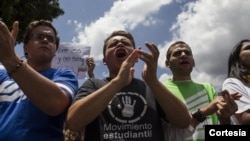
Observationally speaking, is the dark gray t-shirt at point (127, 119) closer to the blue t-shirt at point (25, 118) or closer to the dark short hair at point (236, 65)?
the blue t-shirt at point (25, 118)

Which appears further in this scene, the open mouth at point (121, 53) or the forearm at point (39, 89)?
the open mouth at point (121, 53)

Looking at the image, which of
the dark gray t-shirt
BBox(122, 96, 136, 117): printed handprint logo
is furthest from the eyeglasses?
BBox(122, 96, 136, 117): printed handprint logo

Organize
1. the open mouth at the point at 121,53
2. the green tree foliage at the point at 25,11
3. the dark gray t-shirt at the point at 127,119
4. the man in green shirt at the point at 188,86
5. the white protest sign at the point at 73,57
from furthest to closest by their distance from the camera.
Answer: the green tree foliage at the point at 25,11 < the white protest sign at the point at 73,57 < the man in green shirt at the point at 188,86 < the open mouth at the point at 121,53 < the dark gray t-shirt at the point at 127,119

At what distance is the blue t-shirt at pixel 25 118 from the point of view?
7.23 feet

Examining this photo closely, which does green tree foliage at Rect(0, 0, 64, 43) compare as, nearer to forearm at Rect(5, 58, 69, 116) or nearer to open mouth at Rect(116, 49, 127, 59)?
open mouth at Rect(116, 49, 127, 59)

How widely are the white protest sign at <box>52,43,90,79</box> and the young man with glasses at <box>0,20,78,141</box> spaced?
7.57 ft

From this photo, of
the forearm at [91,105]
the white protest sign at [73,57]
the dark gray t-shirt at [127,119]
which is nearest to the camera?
the forearm at [91,105]

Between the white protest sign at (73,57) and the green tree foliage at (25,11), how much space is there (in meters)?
6.02

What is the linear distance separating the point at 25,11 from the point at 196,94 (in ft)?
31.4

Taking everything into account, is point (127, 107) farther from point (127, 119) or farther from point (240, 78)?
point (240, 78)

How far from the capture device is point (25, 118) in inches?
87.7

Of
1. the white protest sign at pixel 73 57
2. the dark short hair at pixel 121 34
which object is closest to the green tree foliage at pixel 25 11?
the white protest sign at pixel 73 57

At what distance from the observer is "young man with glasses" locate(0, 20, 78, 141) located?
6.56 ft

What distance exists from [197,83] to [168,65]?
406mm
